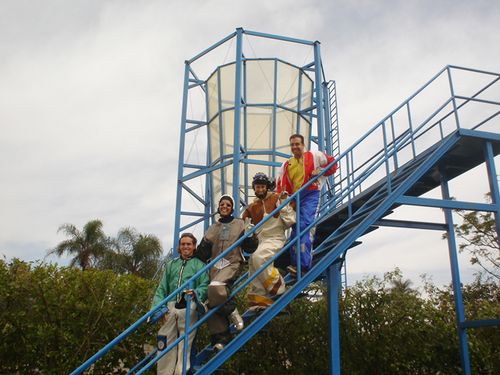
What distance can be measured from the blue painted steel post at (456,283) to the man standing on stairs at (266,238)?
2715 millimetres

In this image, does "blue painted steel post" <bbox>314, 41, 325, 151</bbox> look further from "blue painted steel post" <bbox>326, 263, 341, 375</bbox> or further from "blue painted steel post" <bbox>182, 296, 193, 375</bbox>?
"blue painted steel post" <bbox>182, 296, 193, 375</bbox>

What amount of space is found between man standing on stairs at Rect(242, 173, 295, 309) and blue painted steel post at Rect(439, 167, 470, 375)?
2.71 metres

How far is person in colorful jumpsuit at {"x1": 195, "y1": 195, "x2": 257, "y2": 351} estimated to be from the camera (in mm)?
4410

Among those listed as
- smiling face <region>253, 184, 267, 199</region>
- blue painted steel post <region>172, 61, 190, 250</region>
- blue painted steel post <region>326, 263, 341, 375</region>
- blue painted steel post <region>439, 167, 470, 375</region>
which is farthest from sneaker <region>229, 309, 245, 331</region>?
blue painted steel post <region>172, 61, 190, 250</region>

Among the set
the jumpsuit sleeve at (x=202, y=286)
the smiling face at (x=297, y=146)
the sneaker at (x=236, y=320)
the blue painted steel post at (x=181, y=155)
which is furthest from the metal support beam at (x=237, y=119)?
the sneaker at (x=236, y=320)

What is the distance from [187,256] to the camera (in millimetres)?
4945

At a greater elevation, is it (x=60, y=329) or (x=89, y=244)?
(x=89, y=244)

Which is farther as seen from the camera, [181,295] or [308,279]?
[308,279]

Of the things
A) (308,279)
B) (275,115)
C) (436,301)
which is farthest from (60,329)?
(275,115)

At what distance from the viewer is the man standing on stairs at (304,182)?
517 cm

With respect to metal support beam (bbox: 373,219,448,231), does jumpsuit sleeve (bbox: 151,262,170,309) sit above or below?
below

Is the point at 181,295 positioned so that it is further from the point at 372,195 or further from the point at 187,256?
the point at 372,195

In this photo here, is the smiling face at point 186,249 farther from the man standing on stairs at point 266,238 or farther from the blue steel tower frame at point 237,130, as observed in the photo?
the blue steel tower frame at point 237,130

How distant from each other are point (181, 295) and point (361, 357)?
4.59 meters
